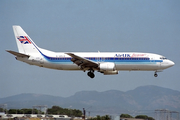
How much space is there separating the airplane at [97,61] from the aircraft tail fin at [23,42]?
0.61 feet

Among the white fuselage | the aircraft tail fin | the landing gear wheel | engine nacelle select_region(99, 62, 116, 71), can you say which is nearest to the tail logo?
the aircraft tail fin

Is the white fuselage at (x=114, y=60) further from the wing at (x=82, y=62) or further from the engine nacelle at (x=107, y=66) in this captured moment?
the wing at (x=82, y=62)

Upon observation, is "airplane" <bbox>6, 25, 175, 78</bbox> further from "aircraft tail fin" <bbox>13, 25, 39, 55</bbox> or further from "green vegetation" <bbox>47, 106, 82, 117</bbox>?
"green vegetation" <bbox>47, 106, 82, 117</bbox>

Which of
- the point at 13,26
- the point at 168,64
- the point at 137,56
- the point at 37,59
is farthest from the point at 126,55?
the point at 13,26

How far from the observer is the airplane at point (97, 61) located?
58.1 meters

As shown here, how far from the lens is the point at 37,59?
200ft

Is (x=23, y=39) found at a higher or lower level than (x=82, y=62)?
higher

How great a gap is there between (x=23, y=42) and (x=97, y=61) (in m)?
14.6

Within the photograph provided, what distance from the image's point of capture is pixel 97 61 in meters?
59.2

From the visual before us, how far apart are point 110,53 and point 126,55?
2732 mm

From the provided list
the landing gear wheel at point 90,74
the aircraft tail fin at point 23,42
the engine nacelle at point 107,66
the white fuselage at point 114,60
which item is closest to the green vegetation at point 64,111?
the landing gear wheel at point 90,74

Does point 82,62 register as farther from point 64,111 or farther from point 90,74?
point 64,111

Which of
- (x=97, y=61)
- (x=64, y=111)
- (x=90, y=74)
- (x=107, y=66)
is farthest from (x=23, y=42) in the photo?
(x=64, y=111)

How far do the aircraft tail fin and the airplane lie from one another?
0.61ft
